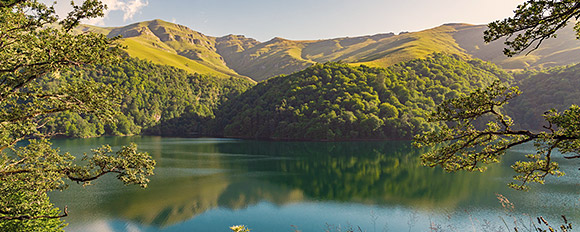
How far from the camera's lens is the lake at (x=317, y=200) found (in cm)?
2556

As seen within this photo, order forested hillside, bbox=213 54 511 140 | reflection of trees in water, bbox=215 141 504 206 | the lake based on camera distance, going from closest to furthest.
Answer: the lake
reflection of trees in water, bbox=215 141 504 206
forested hillside, bbox=213 54 511 140

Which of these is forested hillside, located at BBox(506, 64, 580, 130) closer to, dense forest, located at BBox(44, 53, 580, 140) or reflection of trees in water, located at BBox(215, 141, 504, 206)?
dense forest, located at BBox(44, 53, 580, 140)

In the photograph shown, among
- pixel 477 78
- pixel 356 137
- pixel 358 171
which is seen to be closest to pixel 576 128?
pixel 358 171

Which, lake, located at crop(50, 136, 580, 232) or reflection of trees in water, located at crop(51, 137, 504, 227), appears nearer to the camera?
lake, located at crop(50, 136, 580, 232)

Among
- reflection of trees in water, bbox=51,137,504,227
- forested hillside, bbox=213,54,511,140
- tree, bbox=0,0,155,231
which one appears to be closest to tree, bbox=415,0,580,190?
tree, bbox=0,0,155,231

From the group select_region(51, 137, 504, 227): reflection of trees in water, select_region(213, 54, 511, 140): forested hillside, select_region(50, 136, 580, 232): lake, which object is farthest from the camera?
select_region(213, 54, 511, 140): forested hillside

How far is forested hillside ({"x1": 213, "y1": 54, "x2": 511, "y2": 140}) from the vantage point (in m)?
98.0

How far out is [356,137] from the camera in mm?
97438

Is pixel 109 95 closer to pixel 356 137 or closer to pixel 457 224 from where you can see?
pixel 457 224

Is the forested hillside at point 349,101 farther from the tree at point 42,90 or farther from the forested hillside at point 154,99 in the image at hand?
the tree at point 42,90

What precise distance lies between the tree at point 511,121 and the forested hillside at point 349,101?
284ft

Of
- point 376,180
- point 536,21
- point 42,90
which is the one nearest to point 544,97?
point 376,180

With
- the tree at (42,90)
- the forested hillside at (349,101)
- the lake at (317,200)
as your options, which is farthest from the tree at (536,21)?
the forested hillside at (349,101)

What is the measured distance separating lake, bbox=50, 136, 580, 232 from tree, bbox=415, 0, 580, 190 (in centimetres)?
1280
